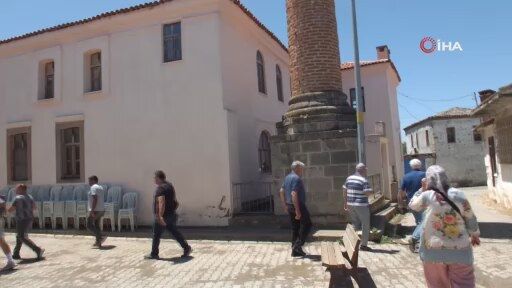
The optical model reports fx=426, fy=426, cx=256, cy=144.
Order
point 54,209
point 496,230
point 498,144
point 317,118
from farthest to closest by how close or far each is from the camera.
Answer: point 498,144, point 54,209, point 317,118, point 496,230

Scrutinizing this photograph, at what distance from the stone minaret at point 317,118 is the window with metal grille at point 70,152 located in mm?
6783

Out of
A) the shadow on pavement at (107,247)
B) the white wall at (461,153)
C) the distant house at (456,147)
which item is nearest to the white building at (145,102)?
the shadow on pavement at (107,247)

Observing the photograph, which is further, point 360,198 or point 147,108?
point 147,108

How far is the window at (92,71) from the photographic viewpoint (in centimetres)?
1343

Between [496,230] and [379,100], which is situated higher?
[379,100]

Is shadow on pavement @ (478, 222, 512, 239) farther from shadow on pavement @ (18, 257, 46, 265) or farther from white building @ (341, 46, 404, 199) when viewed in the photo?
shadow on pavement @ (18, 257, 46, 265)

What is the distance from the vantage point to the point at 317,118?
10.4 metres

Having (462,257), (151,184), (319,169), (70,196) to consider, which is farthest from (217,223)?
(462,257)

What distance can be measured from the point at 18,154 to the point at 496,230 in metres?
14.4

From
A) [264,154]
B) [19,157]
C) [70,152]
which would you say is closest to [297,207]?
[264,154]

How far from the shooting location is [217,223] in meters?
11.3

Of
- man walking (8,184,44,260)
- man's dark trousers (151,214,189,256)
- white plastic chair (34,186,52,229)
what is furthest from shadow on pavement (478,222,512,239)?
white plastic chair (34,186,52,229)

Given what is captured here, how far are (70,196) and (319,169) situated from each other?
778cm

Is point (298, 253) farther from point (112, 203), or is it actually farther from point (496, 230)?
point (112, 203)
